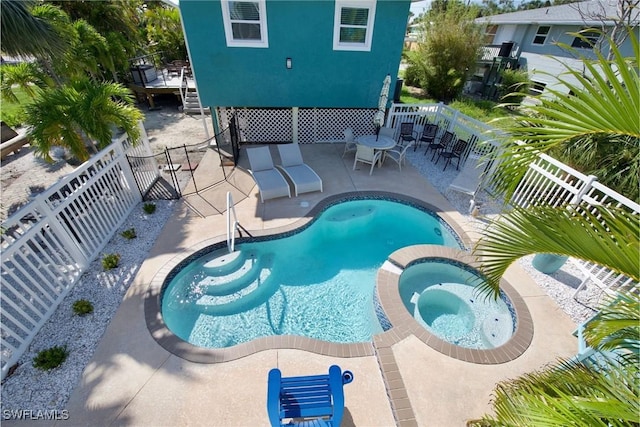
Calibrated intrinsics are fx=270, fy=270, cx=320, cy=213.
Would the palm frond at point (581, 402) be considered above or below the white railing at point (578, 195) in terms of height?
above

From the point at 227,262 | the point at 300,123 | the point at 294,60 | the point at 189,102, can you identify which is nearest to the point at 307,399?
the point at 227,262

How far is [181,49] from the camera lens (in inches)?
811

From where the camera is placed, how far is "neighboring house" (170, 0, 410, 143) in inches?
340

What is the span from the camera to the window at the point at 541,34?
819 inches

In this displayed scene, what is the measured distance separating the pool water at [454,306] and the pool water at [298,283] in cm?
93

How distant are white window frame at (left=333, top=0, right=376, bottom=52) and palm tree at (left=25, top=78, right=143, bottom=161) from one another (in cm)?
669

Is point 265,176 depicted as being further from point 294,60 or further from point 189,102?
point 189,102

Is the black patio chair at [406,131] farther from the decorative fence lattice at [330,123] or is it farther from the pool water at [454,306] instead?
the pool water at [454,306]

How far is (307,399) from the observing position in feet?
11.3

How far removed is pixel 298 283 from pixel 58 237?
470cm

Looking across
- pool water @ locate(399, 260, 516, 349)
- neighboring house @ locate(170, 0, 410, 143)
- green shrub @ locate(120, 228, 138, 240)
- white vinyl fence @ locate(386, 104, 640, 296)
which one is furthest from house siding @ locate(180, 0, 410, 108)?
pool water @ locate(399, 260, 516, 349)

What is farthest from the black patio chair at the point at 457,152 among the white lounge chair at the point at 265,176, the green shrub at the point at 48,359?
the green shrub at the point at 48,359

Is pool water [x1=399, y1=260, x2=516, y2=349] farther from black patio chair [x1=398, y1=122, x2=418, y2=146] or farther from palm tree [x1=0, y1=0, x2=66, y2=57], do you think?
palm tree [x1=0, y1=0, x2=66, y2=57]

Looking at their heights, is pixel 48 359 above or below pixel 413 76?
below
